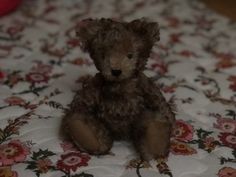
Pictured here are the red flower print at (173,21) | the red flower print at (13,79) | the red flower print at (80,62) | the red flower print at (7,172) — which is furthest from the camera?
the red flower print at (173,21)

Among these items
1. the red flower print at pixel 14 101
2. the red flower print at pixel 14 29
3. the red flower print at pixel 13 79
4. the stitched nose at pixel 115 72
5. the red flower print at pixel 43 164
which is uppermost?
the stitched nose at pixel 115 72

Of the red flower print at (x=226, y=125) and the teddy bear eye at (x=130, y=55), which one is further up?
the teddy bear eye at (x=130, y=55)

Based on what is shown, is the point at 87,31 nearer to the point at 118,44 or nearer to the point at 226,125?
the point at 118,44

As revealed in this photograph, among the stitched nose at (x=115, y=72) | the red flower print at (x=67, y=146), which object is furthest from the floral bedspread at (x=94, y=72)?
the stitched nose at (x=115, y=72)

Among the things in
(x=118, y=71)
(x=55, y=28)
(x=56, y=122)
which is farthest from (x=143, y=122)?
(x=55, y=28)

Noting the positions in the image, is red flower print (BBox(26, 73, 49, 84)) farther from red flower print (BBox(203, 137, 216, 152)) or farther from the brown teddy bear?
red flower print (BBox(203, 137, 216, 152))

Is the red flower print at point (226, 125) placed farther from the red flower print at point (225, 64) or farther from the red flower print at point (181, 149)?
the red flower print at point (225, 64)
